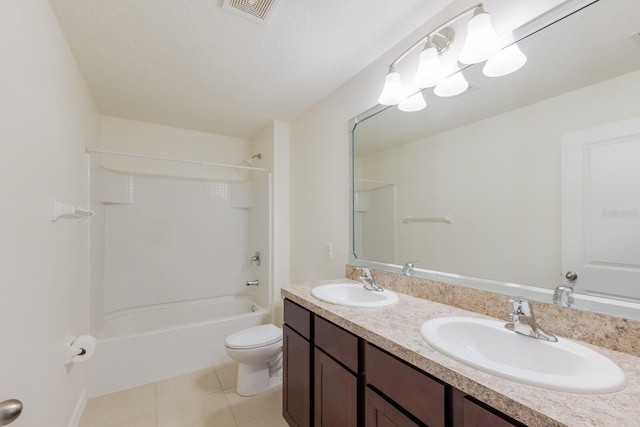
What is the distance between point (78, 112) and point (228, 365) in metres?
2.27

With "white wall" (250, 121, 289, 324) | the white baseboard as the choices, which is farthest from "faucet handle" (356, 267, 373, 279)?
the white baseboard

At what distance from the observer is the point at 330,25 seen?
151 cm

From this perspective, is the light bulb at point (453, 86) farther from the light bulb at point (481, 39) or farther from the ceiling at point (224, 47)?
the ceiling at point (224, 47)

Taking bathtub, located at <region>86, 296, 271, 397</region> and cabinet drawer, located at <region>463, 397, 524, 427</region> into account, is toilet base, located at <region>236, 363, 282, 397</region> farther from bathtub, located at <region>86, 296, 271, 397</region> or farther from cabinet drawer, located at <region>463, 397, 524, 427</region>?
cabinet drawer, located at <region>463, 397, 524, 427</region>

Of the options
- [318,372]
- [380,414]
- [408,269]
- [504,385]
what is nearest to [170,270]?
[318,372]

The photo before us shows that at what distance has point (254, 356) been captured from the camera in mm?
2025

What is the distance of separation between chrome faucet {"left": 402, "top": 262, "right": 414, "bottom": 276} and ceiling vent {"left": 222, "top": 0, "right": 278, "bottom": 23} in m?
1.49

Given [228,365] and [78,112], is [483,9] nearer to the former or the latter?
[78,112]

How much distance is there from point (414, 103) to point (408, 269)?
3.04ft

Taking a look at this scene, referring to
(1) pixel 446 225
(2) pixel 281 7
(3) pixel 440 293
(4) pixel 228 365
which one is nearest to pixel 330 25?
(2) pixel 281 7

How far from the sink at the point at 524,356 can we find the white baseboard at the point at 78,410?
7.11 ft

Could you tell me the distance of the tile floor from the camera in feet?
5.89

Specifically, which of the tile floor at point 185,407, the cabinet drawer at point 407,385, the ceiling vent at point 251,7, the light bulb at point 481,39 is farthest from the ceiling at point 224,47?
the tile floor at point 185,407

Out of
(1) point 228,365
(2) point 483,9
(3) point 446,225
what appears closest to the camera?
(2) point 483,9
